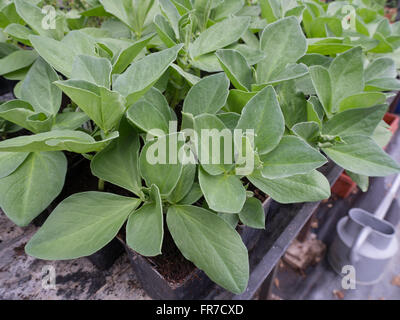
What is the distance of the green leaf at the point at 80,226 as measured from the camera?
31cm

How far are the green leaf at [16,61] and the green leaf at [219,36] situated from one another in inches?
9.7

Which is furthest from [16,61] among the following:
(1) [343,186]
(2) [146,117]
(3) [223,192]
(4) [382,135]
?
(1) [343,186]

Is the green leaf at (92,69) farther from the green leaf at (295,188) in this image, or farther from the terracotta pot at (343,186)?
the terracotta pot at (343,186)

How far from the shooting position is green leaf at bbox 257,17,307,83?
15.8 inches

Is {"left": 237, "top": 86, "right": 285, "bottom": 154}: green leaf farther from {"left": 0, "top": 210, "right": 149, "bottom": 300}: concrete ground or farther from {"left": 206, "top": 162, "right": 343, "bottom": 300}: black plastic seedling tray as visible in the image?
{"left": 0, "top": 210, "right": 149, "bottom": 300}: concrete ground

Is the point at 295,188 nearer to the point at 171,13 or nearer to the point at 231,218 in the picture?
the point at 231,218

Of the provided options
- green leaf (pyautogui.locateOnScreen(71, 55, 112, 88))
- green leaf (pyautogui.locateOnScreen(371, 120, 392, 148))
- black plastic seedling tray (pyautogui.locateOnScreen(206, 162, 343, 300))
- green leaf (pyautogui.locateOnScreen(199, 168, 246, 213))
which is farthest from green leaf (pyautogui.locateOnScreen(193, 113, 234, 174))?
green leaf (pyautogui.locateOnScreen(371, 120, 392, 148))

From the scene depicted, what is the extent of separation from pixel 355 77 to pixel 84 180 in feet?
1.37

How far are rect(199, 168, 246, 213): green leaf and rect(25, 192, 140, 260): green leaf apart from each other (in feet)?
0.32

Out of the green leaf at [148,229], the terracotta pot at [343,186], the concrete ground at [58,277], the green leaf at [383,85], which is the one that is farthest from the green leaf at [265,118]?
the terracotta pot at [343,186]

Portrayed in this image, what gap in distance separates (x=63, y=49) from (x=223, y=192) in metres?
0.25

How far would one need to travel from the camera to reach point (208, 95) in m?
0.34

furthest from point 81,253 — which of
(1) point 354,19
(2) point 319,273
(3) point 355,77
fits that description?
(2) point 319,273
